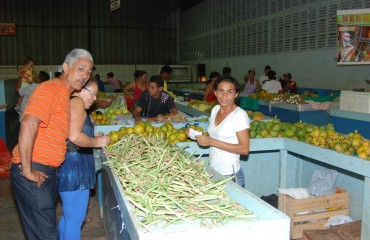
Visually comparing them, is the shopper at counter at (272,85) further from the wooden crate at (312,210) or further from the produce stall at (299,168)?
the wooden crate at (312,210)

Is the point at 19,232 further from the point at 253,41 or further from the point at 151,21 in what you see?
the point at 151,21

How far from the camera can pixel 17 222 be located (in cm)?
509

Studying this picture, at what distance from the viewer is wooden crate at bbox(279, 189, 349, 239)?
13.6 ft

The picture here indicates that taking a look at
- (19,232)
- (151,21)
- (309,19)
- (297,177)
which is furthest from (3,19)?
(297,177)

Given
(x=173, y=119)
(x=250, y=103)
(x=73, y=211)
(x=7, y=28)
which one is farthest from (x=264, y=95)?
(x=7, y=28)

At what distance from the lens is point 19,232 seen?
4785 mm

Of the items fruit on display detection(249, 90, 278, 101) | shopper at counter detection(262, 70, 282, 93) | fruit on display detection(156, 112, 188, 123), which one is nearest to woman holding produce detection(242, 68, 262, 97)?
shopper at counter detection(262, 70, 282, 93)

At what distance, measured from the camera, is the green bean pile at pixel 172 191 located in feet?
6.84

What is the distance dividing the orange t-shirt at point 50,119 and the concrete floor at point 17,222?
2267 mm

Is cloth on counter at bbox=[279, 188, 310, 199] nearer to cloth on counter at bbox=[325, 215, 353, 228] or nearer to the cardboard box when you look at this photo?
cloth on counter at bbox=[325, 215, 353, 228]

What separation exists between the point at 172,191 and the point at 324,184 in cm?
262

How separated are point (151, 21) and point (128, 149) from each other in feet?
61.1

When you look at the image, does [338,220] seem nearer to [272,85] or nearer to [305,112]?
[305,112]

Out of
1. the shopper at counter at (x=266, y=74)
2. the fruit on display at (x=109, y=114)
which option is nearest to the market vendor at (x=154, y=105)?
the fruit on display at (x=109, y=114)
